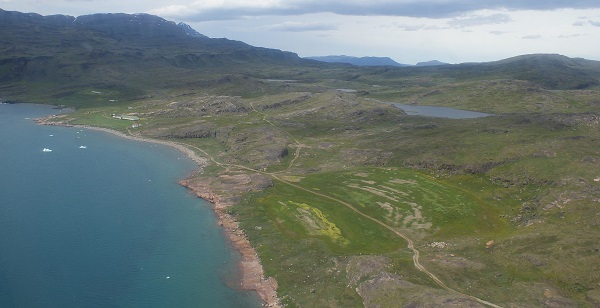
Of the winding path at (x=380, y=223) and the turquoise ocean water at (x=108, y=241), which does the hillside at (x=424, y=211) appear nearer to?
the winding path at (x=380, y=223)

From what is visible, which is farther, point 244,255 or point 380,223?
point 380,223

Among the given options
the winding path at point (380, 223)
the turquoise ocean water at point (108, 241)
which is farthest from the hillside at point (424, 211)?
the turquoise ocean water at point (108, 241)

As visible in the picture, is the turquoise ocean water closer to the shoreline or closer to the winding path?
the shoreline

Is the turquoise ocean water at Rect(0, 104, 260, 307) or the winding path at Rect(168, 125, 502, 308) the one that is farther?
the turquoise ocean water at Rect(0, 104, 260, 307)

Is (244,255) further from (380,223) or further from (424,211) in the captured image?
(424,211)

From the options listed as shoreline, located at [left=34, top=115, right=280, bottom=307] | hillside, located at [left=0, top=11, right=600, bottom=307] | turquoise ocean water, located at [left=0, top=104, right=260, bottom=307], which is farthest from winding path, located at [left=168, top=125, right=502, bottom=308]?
turquoise ocean water, located at [left=0, top=104, right=260, bottom=307]

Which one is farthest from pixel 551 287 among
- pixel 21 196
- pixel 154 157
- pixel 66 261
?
pixel 154 157

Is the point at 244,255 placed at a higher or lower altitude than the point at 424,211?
lower

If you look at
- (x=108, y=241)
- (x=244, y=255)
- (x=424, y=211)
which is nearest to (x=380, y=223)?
(x=424, y=211)
